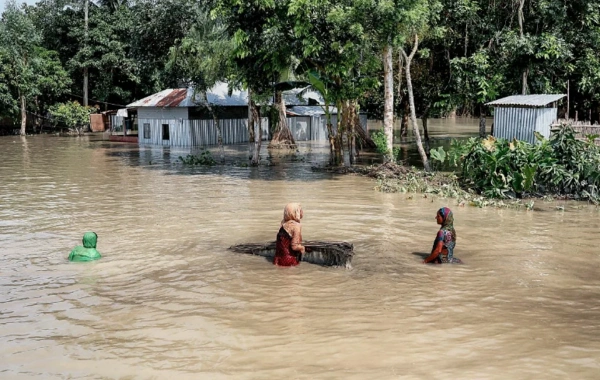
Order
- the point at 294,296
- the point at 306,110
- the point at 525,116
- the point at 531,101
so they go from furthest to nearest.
A: the point at 306,110
the point at 525,116
the point at 531,101
the point at 294,296

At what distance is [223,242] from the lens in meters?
11.6

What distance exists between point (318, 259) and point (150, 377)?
14.4ft

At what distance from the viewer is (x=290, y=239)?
375 inches

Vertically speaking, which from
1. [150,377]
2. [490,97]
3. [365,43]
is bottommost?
[150,377]

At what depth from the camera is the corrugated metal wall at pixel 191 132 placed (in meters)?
35.2

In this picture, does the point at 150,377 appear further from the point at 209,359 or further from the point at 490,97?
the point at 490,97

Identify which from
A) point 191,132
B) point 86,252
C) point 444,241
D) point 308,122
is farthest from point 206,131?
point 444,241

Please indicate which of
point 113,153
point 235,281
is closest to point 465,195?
point 235,281

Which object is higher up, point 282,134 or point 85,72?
point 85,72

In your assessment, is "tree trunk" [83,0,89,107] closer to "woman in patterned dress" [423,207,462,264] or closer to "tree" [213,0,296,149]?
"tree" [213,0,296,149]

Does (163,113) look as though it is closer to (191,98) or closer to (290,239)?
(191,98)

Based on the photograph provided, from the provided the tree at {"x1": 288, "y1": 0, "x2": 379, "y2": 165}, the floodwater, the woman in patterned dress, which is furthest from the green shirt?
the tree at {"x1": 288, "y1": 0, "x2": 379, "y2": 165}

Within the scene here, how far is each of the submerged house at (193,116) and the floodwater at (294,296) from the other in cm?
1944

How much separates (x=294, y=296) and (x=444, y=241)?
2903mm
